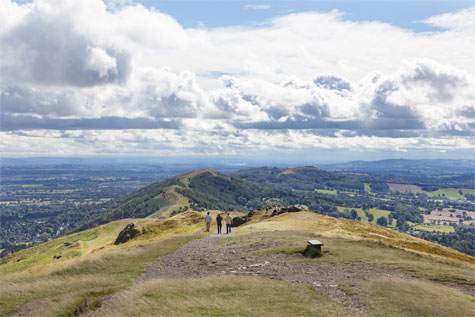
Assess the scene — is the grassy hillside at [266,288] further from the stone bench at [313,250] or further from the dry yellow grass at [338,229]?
the dry yellow grass at [338,229]

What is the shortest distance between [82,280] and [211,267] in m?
11.0

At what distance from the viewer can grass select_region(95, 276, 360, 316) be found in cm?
1888

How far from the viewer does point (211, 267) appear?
30.5m

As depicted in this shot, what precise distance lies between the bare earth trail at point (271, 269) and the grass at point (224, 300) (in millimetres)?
1277

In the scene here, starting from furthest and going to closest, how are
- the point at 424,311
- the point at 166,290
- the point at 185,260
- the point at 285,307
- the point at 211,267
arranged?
the point at 185,260 < the point at 211,267 < the point at 166,290 < the point at 285,307 < the point at 424,311

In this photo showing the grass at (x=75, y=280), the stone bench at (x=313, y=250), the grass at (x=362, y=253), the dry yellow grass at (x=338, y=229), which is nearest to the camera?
the grass at (x=75, y=280)

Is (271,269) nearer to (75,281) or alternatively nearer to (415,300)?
(415,300)

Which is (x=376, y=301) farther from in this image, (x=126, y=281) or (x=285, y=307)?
(x=126, y=281)

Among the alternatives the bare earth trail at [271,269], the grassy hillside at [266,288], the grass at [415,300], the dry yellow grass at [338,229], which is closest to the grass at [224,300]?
the grassy hillside at [266,288]

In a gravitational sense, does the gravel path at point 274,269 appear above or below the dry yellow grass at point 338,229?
above

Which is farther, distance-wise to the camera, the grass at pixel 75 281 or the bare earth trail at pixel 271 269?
the bare earth trail at pixel 271 269

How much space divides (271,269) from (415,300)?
1227 cm

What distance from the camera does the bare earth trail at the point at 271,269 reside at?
80.1 ft

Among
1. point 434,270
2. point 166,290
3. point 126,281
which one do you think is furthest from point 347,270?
point 126,281
